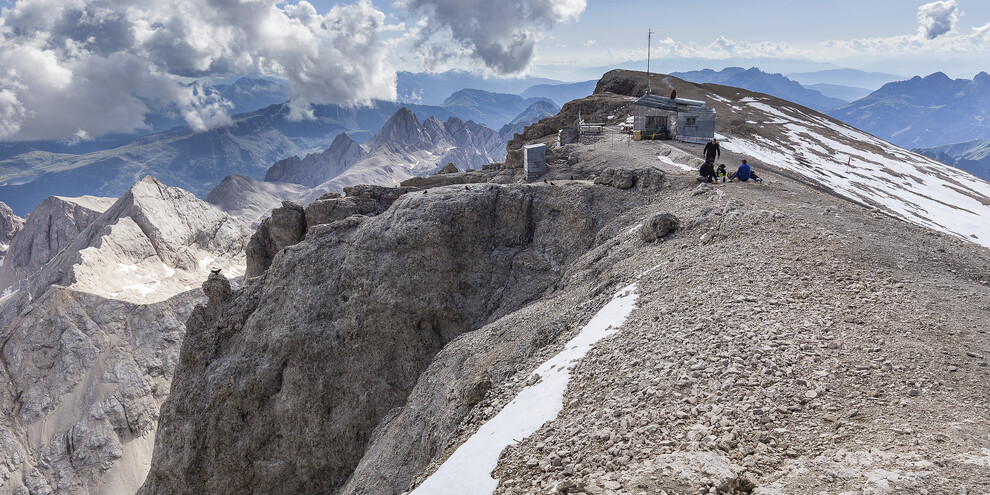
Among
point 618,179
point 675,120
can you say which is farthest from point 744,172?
point 675,120

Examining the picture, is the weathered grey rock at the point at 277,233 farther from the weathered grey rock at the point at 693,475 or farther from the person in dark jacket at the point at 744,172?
the weathered grey rock at the point at 693,475

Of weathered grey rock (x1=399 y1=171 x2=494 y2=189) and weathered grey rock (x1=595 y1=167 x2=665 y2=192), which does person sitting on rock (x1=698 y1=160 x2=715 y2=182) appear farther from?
weathered grey rock (x1=399 y1=171 x2=494 y2=189)

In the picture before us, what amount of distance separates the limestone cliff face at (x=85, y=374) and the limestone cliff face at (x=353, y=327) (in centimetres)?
9182

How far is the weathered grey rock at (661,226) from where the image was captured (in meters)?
22.0

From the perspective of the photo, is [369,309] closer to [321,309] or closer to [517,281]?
[321,309]

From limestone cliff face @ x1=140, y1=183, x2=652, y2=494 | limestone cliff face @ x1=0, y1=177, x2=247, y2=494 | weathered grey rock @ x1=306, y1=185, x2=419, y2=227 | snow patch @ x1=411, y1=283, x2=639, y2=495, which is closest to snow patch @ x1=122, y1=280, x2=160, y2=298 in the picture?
limestone cliff face @ x1=0, y1=177, x2=247, y2=494

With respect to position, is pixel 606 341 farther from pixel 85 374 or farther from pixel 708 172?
pixel 85 374

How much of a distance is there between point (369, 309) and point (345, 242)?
18.2ft

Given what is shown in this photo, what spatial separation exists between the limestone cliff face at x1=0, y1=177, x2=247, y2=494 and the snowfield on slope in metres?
123

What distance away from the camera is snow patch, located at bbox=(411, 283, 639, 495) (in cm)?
1109

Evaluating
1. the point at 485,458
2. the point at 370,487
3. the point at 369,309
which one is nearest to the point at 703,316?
the point at 485,458

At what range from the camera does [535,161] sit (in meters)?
36.1

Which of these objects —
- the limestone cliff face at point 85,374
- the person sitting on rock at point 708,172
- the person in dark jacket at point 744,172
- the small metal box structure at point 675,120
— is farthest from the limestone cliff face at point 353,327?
the limestone cliff face at point 85,374

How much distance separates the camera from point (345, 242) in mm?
32188
